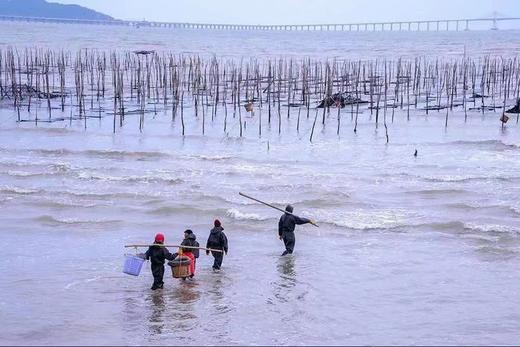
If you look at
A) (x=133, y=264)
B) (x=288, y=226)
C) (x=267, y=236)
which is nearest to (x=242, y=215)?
(x=267, y=236)

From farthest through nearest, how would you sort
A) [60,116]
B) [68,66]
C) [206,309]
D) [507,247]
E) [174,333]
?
[68,66], [60,116], [507,247], [206,309], [174,333]

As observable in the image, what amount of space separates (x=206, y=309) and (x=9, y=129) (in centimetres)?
2316

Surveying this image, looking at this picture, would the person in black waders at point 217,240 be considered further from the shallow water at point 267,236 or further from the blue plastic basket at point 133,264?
the blue plastic basket at point 133,264

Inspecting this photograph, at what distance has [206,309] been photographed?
11406 mm

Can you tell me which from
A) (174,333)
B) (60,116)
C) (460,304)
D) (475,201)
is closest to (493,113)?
(475,201)

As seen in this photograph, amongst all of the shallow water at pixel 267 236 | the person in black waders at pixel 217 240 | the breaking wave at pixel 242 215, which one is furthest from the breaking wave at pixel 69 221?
the person in black waders at pixel 217 240

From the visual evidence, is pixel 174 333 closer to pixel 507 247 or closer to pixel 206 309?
pixel 206 309

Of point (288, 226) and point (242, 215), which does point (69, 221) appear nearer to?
point (242, 215)

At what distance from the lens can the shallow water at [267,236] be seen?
1080cm

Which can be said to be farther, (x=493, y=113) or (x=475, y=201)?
(x=493, y=113)

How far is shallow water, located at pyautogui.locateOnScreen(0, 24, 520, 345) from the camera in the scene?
425 inches

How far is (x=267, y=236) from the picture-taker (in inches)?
642

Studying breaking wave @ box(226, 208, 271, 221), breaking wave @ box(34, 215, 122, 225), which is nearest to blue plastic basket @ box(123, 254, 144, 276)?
breaking wave @ box(34, 215, 122, 225)

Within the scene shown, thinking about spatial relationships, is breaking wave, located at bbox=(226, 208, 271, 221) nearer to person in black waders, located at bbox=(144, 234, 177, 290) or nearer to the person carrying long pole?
the person carrying long pole
